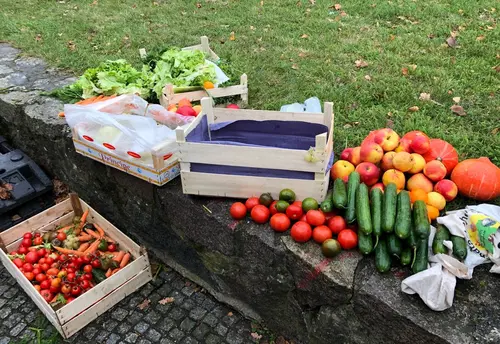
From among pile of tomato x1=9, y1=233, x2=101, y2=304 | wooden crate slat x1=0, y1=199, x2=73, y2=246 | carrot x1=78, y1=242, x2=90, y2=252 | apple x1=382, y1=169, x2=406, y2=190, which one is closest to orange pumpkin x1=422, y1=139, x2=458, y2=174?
apple x1=382, y1=169, x2=406, y2=190

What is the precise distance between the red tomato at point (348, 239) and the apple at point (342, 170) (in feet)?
1.60

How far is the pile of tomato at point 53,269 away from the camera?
3.86 m

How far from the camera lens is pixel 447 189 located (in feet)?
9.83

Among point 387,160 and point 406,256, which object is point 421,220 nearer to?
point 406,256

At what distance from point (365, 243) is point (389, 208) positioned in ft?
0.86

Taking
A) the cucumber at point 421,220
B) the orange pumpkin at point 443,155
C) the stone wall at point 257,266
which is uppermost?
the orange pumpkin at point 443,155

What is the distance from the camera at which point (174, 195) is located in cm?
355

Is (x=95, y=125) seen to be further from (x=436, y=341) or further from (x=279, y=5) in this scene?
(x=279, y=5)

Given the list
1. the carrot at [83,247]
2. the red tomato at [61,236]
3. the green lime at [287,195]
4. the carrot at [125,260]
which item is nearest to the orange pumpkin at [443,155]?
the green lime at [287,195]

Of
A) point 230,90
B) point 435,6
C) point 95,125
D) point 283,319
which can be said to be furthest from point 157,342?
point 435,6

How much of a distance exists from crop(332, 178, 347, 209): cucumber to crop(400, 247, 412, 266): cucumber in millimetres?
450

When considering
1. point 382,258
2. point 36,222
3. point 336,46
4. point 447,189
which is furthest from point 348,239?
point 336,46

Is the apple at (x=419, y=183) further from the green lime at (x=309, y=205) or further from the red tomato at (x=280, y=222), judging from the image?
the red tomato at (x=280, y=222)

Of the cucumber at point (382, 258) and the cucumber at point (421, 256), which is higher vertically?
the cucumber at point (421, 256)
